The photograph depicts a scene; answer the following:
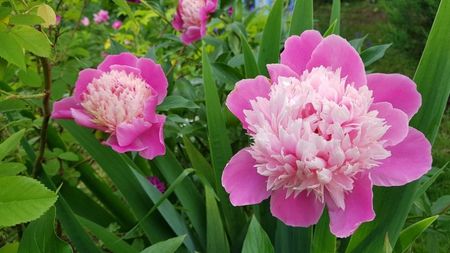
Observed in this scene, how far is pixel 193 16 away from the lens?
4.91 ft

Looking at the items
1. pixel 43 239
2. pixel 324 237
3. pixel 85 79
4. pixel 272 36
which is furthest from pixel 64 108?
pixel 324 237

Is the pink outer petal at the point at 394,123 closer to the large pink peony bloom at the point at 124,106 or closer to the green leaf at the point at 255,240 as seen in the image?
the green leaf at the point at 255,240

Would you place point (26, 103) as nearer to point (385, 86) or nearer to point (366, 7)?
point (385, 86)

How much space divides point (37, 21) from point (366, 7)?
6417 millimetres

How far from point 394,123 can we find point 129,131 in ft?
1.42

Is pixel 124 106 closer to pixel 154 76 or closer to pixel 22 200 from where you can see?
pixel 154 76

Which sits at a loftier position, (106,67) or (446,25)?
(446,25)

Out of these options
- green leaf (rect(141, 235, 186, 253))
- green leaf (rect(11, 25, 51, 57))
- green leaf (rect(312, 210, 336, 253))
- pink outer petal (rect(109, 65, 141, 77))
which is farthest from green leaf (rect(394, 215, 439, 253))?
green leaf (rect(11, 25, 51, 57))

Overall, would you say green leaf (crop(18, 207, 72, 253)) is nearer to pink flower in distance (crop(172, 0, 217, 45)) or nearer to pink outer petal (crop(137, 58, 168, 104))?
pink outer petal (crop(137, 58, 168, 104))

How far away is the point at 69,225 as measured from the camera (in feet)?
3.65

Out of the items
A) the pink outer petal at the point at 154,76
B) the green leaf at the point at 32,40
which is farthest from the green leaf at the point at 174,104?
the green leaf at the point at 32,40

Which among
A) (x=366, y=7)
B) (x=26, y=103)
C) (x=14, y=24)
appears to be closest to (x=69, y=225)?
(x=26, y=103)

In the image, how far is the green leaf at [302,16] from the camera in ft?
3.64

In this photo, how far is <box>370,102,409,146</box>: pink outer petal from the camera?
0.71 m
